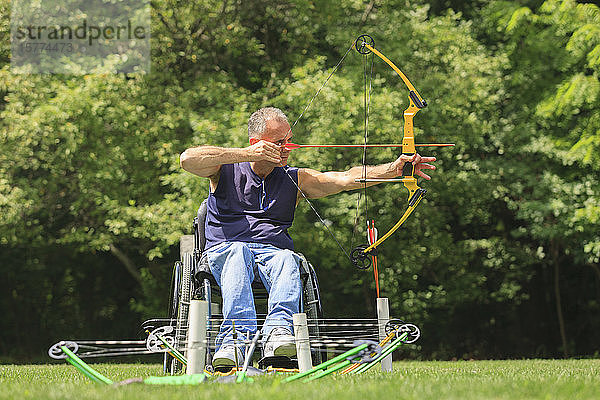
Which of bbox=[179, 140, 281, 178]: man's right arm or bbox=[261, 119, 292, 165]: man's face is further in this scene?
bbox=[261, 119, 292, 165]: man's face

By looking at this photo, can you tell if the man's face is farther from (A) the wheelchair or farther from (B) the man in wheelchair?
(A) the wheelchair

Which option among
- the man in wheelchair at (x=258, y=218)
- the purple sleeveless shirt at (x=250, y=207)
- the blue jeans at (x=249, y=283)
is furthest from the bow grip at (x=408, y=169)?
the blue jeans at (x=249, y=283)

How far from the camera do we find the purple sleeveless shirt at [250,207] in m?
4.14

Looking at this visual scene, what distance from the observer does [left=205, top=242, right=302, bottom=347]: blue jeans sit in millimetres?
3588

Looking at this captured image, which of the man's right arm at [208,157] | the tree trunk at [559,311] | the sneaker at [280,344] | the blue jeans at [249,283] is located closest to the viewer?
the sneaker at [280,344]

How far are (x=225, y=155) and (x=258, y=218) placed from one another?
386 millimetres

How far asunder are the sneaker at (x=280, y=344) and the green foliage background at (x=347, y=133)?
186 inches

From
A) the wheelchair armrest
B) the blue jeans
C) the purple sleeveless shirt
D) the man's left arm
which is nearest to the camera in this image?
the blue jeans

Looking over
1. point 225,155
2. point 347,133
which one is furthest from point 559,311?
point 225,155

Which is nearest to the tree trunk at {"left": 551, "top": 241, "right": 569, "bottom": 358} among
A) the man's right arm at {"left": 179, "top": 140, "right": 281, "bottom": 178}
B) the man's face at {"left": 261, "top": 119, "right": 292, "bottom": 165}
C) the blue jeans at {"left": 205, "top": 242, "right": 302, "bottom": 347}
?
the man's face at {"left": 261, "top": 119, "right": 292, "bottom": 165}

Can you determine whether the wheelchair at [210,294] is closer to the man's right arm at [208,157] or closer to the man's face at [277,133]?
the man's right arm at [208,157]

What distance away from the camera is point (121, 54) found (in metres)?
9.20

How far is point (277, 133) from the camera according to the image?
4234 mm

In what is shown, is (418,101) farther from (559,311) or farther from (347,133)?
(559,311)
